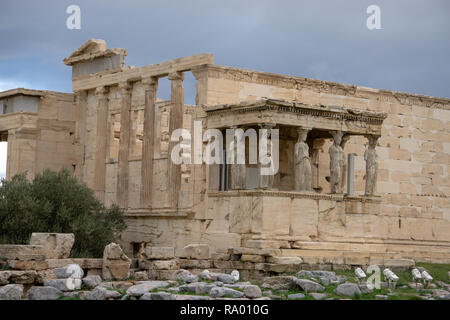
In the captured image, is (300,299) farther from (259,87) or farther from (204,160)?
(259,87)

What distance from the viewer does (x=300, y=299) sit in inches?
574

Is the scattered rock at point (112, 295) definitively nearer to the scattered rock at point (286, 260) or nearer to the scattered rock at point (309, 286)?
the scattered rock at point (309, 286)

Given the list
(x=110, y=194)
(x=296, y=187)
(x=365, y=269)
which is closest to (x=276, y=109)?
(x=296, y=187)

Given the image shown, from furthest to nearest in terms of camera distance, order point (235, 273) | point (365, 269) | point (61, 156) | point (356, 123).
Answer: point (61, 156) → point (356, 123) → point (365, 269) → point (235, 273)

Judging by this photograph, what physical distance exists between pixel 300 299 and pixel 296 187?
276 inches

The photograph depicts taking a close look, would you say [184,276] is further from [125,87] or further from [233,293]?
[125,87]

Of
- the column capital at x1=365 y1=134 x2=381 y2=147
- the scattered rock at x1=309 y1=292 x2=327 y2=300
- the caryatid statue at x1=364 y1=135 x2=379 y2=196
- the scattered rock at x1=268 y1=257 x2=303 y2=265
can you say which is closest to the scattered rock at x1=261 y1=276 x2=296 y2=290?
the scattered rock at x1=309 y1=292 x2=327 y2=300

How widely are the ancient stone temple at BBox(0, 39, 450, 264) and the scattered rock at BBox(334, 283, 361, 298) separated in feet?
13.3

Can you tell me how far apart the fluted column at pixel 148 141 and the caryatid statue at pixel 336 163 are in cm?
486

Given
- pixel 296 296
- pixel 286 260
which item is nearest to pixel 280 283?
pixel 296 296

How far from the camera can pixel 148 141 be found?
2455 centimetres
